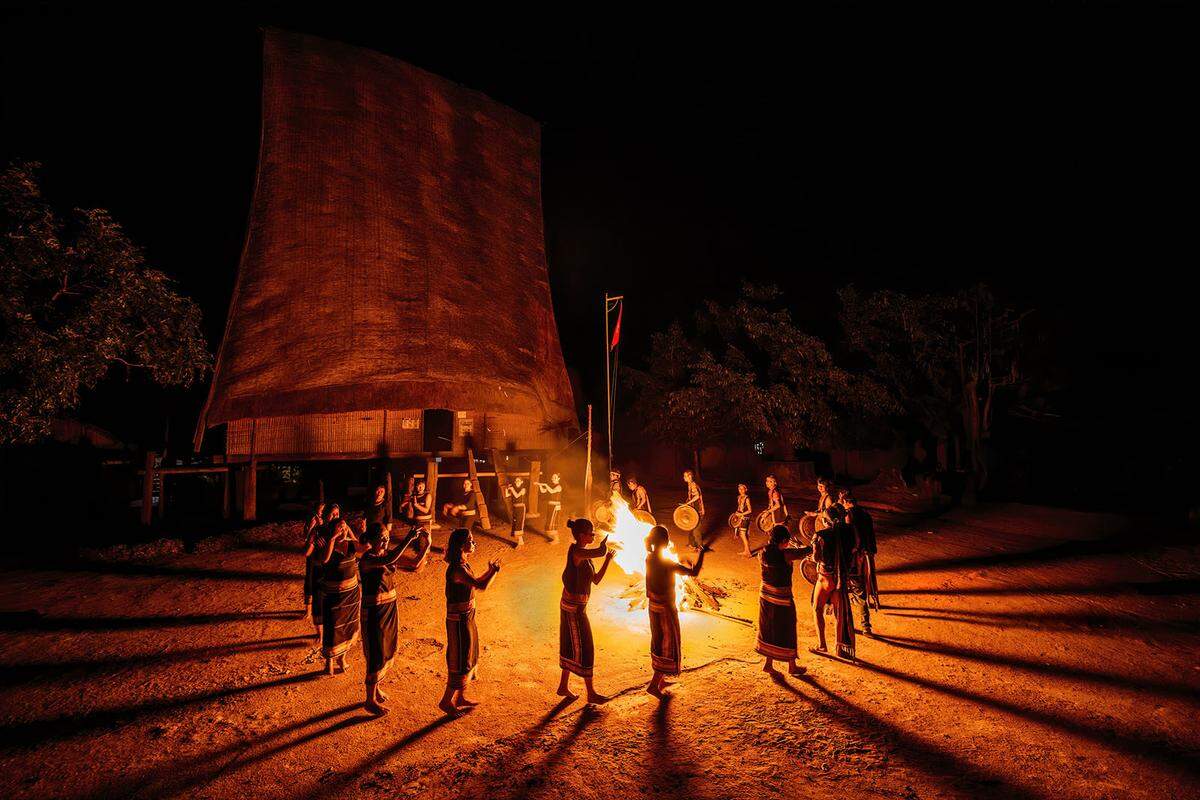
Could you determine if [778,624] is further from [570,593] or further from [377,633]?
[377,633]

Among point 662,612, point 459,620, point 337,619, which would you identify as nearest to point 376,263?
point 337,619

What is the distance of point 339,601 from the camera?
515 centimetres

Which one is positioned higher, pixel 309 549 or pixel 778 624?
pixel 309 549

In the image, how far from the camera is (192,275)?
13.1m

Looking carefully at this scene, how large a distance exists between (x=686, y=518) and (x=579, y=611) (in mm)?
4227

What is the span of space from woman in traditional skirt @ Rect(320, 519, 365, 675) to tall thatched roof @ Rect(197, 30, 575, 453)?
399 centimetres

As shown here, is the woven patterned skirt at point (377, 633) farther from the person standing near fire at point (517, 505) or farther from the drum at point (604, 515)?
the person standing near fire at point (517, 505)

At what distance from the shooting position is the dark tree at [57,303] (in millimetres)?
8500

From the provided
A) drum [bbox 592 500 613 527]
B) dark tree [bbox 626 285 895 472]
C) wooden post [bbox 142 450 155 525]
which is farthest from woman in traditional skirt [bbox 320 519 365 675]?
dark tree [bbox 626 285 895 472]

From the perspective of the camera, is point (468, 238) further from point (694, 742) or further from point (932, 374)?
point (932, 374)

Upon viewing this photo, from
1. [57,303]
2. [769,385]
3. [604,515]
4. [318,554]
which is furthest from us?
[769,385]

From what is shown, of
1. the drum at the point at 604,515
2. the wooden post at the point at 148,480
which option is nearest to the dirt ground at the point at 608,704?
the drum at the point at 604,515

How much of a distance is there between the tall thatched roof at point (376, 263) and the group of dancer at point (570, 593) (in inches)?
141

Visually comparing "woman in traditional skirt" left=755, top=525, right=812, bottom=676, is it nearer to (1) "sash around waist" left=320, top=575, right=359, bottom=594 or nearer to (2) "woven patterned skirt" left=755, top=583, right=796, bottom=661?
(2) "woven patterned skirt" left=755, top=583, right=796, bottom=661
